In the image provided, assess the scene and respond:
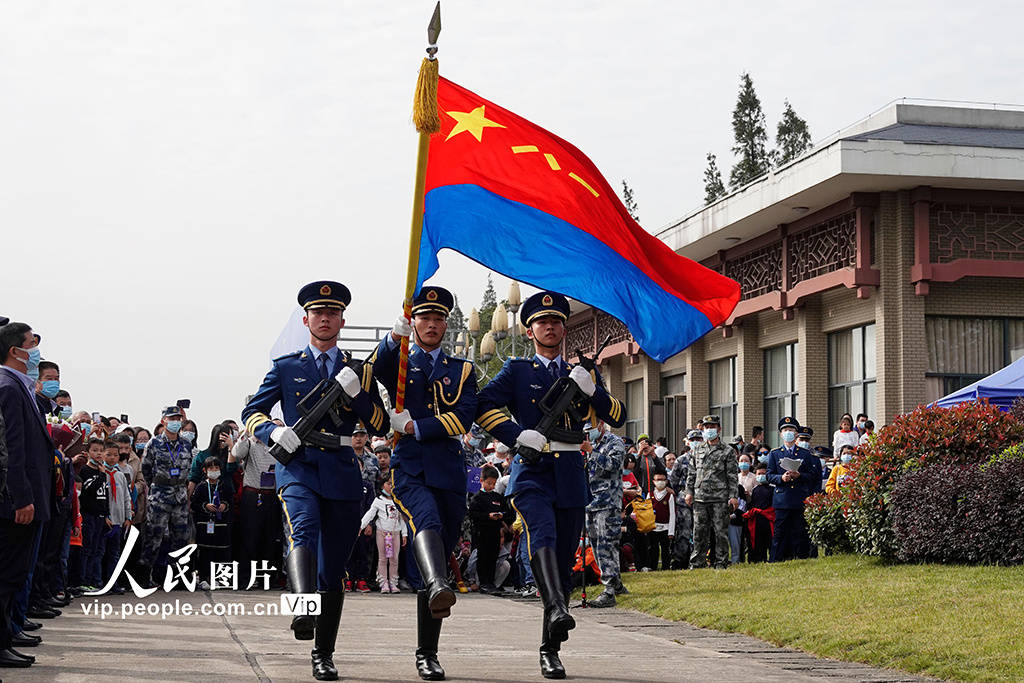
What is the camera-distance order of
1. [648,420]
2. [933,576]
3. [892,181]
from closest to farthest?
[933,576], [892,181], [648,420]

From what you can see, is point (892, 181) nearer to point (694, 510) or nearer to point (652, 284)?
point (694, 510)

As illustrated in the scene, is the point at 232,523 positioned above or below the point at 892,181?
below

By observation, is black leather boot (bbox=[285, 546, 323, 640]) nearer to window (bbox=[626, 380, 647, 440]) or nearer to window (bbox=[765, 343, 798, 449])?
window (bbox=[765, 343, 798, 449])

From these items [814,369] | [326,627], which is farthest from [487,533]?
[814,369]

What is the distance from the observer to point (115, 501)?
1612 centimetres

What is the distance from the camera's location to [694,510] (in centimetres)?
1947

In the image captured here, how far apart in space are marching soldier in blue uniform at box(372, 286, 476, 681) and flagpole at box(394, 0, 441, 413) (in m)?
0.12

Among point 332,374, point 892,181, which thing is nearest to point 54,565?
point 332,374

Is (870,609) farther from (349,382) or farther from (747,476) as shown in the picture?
(747,476)

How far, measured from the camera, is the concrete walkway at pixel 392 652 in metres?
8.29

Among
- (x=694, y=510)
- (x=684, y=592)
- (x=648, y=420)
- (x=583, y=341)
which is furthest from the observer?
(x=583, y=341)

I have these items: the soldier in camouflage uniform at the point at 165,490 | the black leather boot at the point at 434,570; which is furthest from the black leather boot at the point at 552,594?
the soldier in camouflage uniform at the point at 165,490

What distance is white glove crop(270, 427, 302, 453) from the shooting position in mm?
7980

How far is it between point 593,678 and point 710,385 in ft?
103
